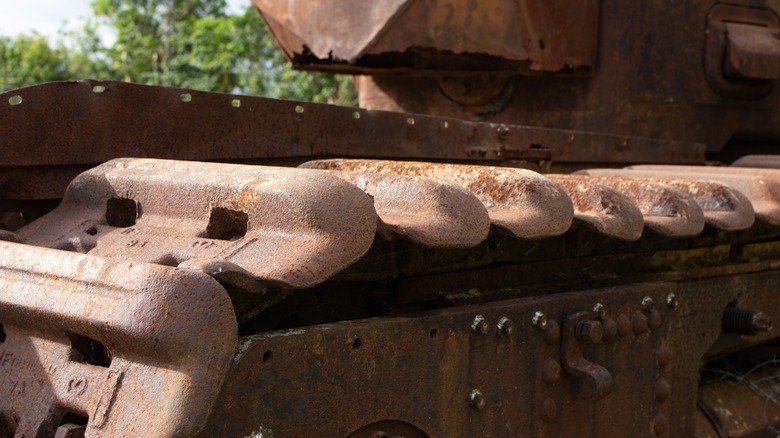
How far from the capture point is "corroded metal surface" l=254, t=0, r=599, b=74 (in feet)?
12.4

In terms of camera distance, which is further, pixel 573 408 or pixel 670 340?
pixel 670 340

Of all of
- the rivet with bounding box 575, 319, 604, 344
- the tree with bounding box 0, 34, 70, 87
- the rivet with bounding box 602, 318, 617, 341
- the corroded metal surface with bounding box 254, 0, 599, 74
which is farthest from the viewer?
the tree with bounding box 0, 34, 70, 87

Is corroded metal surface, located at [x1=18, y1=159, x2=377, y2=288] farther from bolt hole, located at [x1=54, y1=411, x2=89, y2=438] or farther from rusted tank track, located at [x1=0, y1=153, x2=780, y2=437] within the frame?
bolt hole, located at [x1=54, y1=411, x2=89, y2=438]

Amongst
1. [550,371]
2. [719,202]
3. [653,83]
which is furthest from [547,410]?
[653,83]

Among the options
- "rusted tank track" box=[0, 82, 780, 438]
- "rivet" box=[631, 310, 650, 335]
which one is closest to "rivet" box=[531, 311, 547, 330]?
"rusted tank track" box=[0, 82, 780, 438]

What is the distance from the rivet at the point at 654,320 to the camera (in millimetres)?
2416

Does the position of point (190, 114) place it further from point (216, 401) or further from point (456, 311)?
point (216, 401)

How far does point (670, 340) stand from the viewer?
2.52 m

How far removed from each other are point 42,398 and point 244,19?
17.3 meters

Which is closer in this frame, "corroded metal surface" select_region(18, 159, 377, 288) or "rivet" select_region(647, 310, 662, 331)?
"corroded metal surface" select_region(18, 159, 377, 288)

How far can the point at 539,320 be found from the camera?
83.0 inches

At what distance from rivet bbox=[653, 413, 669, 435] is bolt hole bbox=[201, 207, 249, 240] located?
1.25 m

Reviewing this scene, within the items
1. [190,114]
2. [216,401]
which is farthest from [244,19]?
[216,401]

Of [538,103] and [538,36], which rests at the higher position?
[538,36]
